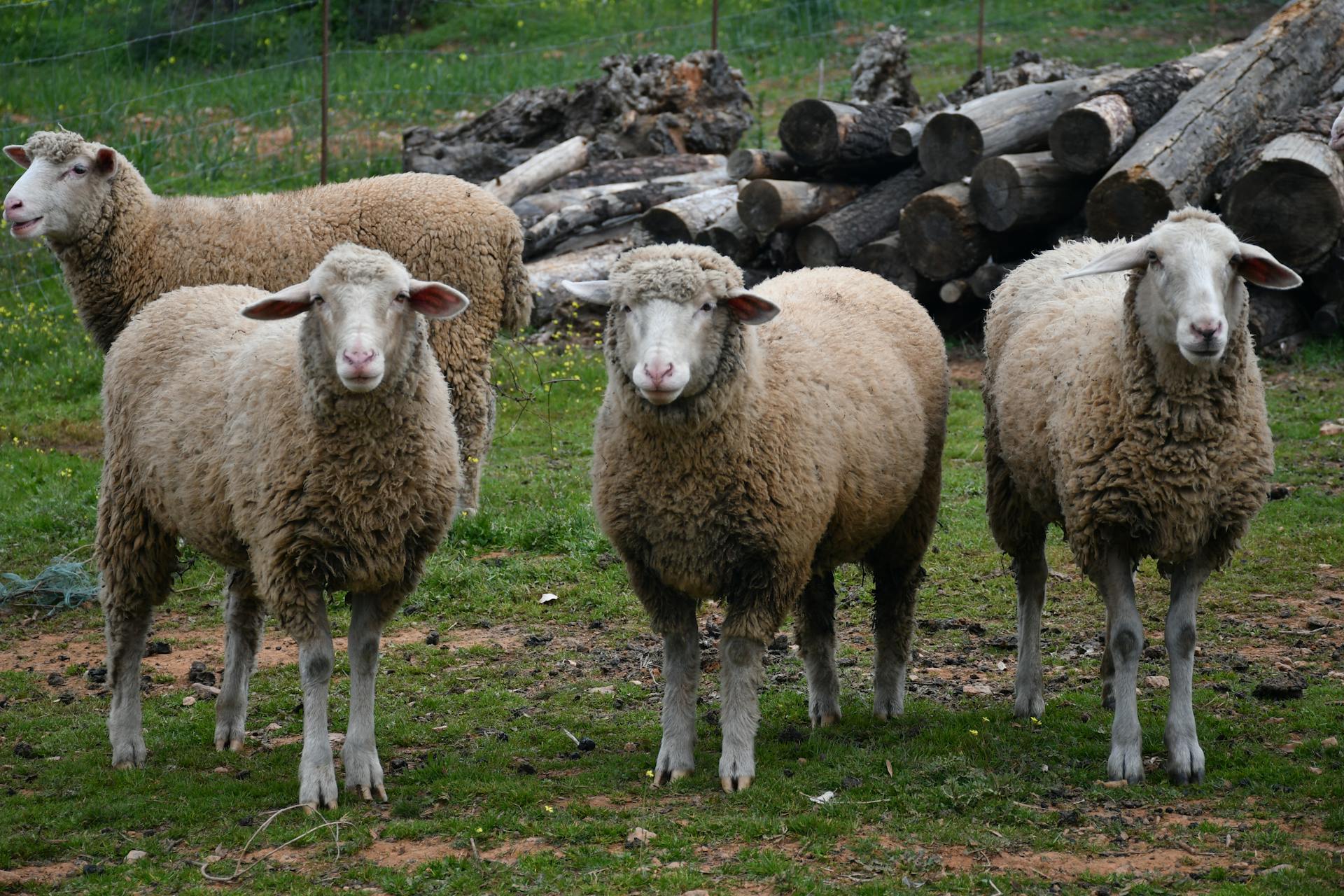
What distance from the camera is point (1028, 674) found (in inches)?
215

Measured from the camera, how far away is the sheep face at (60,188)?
747 centimetres

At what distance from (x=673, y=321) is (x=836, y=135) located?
7.16m

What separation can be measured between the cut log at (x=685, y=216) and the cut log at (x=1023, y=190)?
7.16ft

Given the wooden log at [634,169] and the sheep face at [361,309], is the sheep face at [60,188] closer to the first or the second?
the sheep face at [361,309]

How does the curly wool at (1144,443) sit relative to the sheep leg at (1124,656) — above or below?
above

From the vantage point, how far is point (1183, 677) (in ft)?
15.6

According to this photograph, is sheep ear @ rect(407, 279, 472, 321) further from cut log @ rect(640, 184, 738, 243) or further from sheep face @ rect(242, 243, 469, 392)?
cut log @ rect(640, 184, 738, 243)

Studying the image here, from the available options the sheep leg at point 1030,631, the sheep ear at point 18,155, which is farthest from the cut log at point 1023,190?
the sheep ear at point 18,155

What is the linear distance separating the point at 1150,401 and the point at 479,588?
3.77 metres

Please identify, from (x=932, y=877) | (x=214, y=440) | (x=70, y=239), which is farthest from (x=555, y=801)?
(x=70, y=239)

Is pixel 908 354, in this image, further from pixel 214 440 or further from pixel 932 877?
pixel 214 440

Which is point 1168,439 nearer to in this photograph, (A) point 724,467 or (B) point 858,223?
(A) point 724,467

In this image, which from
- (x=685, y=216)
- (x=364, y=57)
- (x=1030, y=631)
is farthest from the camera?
(x=364, y=57)

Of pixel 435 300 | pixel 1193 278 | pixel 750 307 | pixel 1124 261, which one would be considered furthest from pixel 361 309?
pixel 1193 278
